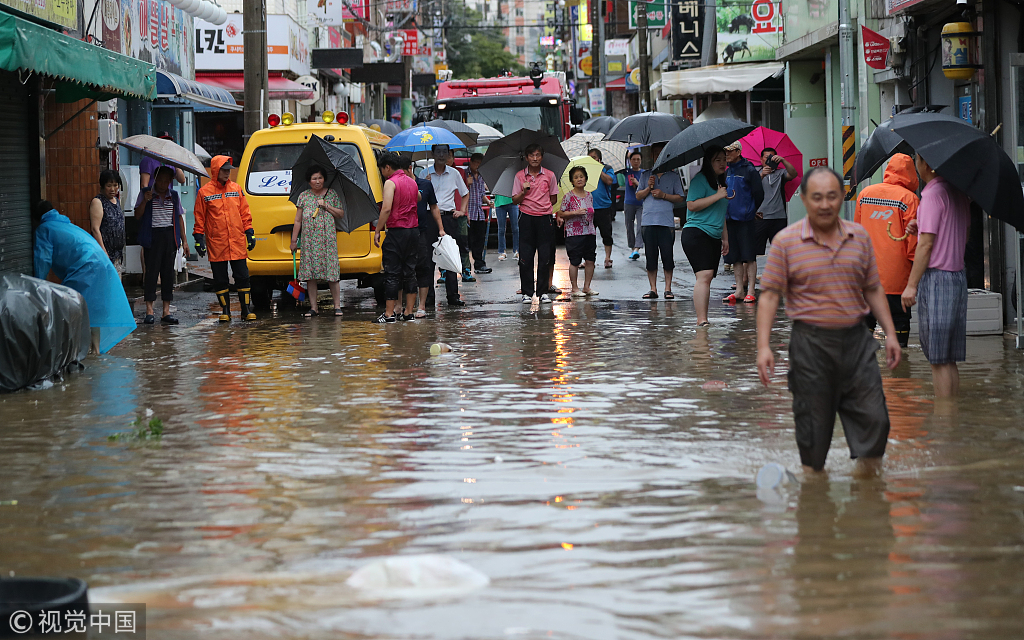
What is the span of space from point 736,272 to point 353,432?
857 cm

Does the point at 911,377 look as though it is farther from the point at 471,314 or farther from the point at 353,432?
the point at 471,314

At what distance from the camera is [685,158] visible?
13.6m

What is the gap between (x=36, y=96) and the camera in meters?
14.9

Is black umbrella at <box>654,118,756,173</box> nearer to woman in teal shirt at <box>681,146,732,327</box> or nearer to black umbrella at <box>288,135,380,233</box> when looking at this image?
woman in teal shirt at <box>681,146,732,327</box>

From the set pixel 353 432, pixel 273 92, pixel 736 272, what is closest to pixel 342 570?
pixel 353 432

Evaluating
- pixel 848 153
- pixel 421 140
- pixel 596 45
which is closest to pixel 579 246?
pixel 421 140

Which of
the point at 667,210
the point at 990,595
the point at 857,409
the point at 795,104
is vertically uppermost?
the point at 795,104

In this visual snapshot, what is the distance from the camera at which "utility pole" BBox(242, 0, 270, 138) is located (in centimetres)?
1964

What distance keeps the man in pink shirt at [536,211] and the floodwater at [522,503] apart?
15.8ft

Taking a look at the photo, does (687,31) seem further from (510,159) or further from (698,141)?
(698,141)

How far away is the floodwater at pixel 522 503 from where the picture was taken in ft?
15.2

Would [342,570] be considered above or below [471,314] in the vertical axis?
below

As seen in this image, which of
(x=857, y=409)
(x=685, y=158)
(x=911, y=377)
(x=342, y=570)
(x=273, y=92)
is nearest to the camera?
(x=342, y=570)

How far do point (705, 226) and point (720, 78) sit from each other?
14.7 metres
